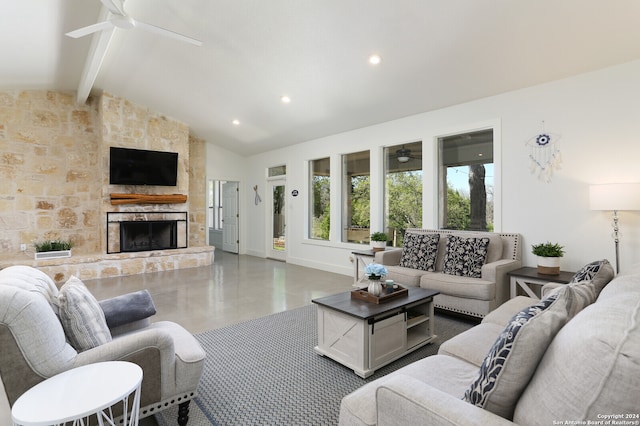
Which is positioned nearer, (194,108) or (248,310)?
(248,310)

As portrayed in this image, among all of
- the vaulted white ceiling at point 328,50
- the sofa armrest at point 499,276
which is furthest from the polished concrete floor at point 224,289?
the vaulted white ceiling at point 328,50

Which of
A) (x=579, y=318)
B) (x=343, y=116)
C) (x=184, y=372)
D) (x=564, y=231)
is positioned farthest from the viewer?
(x=343, y=116)

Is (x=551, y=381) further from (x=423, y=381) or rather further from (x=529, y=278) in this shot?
(x=529, y=278)

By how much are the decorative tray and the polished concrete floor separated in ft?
4.79

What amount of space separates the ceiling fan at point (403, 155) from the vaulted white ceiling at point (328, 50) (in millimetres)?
573

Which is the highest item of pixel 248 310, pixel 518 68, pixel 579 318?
pixel 518 68

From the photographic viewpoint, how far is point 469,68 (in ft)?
11.9

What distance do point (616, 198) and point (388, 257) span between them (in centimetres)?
246

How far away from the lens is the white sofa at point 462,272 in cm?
336

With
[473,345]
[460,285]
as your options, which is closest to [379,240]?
[460,285]

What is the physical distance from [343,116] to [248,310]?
340 centimetres

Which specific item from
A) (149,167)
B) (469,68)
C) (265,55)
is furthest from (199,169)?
(469,68)

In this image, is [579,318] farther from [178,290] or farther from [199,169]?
[199,169]

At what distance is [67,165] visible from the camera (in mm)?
6281
